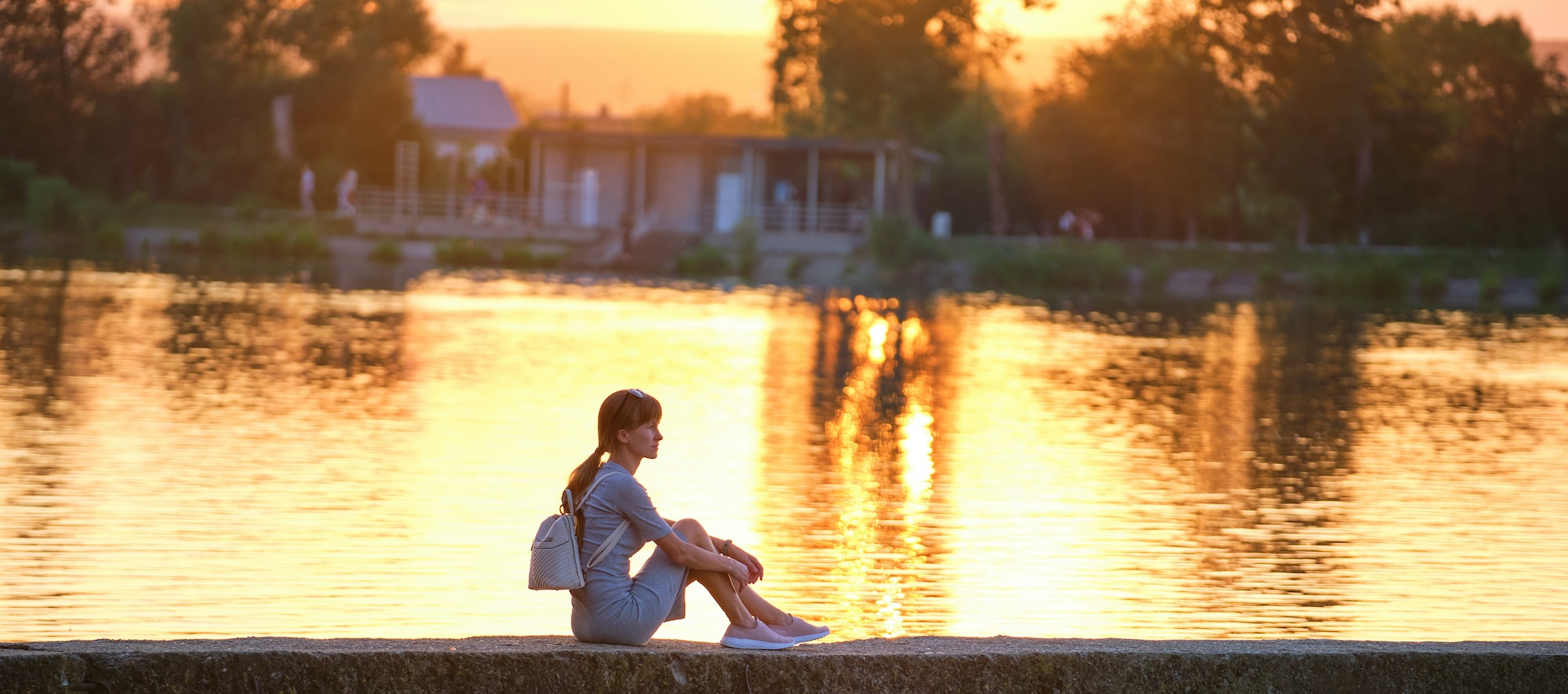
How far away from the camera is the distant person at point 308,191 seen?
198 ft

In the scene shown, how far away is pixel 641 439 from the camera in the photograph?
22.5ft

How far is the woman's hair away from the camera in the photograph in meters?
6.83

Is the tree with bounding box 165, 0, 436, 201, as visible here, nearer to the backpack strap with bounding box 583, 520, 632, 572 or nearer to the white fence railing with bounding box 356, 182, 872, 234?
the white fence railing with bounding box 356, 182, 872, 234

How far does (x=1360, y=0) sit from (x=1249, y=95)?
9.99m

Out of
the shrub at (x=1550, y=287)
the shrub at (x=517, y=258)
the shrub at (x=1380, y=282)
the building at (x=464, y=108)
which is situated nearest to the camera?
the shrub at (x=1550, y=287)

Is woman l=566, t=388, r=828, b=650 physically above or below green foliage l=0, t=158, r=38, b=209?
below

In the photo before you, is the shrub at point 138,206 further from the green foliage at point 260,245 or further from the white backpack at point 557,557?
the white backpack at point 557,557

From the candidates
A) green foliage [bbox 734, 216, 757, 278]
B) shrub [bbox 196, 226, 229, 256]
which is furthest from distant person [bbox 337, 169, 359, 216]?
green foliage [bbox 734, 216, 757, 278]

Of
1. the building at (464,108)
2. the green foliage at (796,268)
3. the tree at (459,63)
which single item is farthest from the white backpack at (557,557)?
the tree at (459,63)

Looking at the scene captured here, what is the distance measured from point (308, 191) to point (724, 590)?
55.8 m

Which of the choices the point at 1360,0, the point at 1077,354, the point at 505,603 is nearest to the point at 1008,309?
the point at 1077,354

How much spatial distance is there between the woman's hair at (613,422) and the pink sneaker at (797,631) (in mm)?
816

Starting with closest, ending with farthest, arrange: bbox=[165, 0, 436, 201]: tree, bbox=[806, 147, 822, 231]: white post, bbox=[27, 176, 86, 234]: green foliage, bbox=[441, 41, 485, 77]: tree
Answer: bbox=[27, 176, 86, 234]: green foliage, bbox=[806, 147, 822, 231]: white post, bbox=[165, 0, 436, 201]: tree, bbox=[441, 41, 485, 77]: tree

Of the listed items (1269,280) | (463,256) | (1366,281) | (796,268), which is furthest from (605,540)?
(1269,280)
